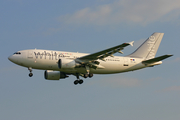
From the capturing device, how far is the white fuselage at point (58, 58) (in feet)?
142

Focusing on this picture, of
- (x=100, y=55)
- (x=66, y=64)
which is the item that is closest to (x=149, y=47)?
(x=100, y=55)

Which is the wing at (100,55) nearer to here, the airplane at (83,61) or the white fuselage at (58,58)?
the airplane at (83,61)

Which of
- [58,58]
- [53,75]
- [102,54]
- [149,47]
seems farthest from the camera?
[149,47]

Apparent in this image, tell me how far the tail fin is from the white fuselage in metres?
1.96

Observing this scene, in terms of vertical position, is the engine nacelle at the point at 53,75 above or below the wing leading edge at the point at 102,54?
below

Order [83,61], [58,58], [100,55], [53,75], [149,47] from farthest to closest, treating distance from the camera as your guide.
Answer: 1. [149,47]
2. [53,75]
3. [83,61]
4. [100,55]
5. [58,58]

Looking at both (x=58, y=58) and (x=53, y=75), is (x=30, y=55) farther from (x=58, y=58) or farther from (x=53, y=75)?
(x=53, y=75)

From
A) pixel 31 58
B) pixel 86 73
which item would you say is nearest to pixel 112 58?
pixel 86 73

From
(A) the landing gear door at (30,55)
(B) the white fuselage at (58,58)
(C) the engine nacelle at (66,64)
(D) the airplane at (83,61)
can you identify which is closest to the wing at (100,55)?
(D) the airplane at (83,61)

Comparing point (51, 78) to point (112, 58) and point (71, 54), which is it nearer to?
point (71, 54)

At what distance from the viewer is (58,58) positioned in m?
44.1

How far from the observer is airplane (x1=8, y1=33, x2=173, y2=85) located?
1703 inches

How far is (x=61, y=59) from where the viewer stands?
4347cm

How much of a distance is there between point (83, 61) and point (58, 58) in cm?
363
